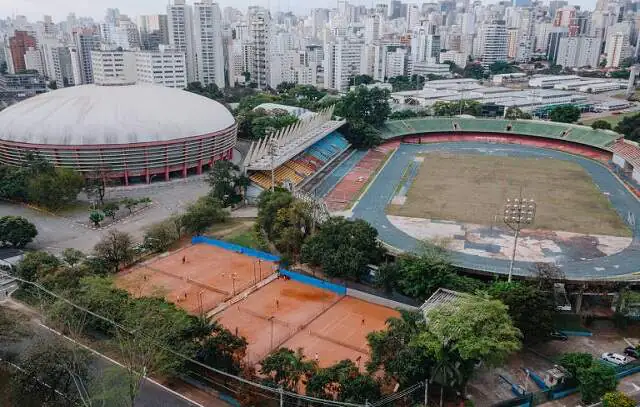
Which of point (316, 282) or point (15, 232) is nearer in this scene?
point (316, 282)

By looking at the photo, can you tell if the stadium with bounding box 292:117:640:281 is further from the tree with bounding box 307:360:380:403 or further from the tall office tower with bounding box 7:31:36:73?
the tall office tower with bounding box 7:31:36:73

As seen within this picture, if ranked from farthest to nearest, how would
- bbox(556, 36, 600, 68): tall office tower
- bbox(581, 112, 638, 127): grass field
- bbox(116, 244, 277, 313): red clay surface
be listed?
1. bbox(556, 36, 600, 68): tall office tower
2. bbox(581, 112, 638, 127): grass field
3. bbox(116, 244, 277, 313): red clay surface

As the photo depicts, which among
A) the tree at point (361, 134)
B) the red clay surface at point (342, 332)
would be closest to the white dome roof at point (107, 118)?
the tree at point (361, 134)

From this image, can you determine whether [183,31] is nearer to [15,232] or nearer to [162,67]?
[162,67]

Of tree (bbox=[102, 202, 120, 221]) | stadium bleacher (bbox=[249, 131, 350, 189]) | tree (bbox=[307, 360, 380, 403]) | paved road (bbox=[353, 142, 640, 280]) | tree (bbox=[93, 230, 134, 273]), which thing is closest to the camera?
tree (bbox=[307, 360, 380, 403])

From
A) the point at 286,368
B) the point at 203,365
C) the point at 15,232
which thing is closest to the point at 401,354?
the point at 286,368

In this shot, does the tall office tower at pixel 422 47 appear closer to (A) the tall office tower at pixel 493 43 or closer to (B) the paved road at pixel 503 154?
(A) the tall office tower at pixel 493 43

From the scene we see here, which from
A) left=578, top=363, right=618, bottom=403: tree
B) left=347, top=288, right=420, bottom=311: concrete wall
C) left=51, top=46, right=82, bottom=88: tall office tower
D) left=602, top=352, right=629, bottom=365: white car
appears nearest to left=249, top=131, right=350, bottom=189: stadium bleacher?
left=347, top=288, right=420, bottom=311: concrete wall
